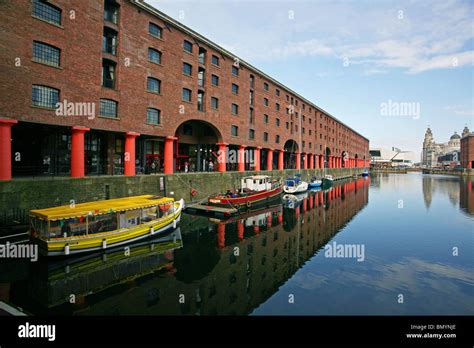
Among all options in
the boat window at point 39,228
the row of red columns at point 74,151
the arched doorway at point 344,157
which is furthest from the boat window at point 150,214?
the arched doorway at point 344,157

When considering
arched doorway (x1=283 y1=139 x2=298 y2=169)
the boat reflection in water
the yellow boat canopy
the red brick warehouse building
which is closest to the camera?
the boat reflection in water

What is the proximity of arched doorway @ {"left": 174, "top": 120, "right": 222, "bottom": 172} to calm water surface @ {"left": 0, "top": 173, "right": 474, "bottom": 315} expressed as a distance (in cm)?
1873

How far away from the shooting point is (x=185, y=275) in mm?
13602

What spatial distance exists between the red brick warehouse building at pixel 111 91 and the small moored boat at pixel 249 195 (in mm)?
5310

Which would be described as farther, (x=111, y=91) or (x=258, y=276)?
(x=111, y=91)

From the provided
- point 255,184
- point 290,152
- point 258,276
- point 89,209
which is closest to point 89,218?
point 89,209

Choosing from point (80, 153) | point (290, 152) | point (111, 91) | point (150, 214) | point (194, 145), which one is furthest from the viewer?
point (290, 152)

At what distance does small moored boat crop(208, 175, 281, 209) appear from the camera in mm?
29391

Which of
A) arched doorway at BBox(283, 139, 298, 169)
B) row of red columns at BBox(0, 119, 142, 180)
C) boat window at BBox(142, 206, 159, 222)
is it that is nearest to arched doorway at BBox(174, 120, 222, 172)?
row of red columns at BBox(0, 119, 142, 180)

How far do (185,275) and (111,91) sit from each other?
19208 mm

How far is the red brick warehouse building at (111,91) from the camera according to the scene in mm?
19234

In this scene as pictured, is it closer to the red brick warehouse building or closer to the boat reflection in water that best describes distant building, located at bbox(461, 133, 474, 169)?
the red brick warehouse building

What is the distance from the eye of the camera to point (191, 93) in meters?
33.3

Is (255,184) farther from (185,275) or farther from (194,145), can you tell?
(185,275)
